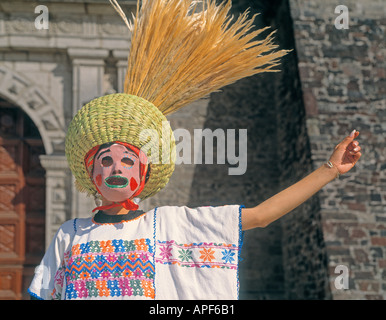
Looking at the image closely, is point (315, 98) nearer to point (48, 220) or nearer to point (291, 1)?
point (291, 1)

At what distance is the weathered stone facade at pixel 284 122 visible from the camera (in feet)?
21.1

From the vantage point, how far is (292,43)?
7.39 metres

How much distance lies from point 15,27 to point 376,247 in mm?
5046

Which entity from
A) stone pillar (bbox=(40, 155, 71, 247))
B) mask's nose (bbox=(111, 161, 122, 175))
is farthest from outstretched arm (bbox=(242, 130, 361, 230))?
stone pillar (bbox=(40, 155, 71, 247))

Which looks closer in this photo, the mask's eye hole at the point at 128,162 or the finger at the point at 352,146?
the finger at the point at 352,146

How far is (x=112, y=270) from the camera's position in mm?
2461

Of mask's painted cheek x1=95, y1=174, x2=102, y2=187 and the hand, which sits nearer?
the hand

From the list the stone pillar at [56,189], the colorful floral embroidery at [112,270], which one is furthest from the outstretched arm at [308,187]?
the stone pillar at [56,189]

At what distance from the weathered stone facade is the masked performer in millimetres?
3867

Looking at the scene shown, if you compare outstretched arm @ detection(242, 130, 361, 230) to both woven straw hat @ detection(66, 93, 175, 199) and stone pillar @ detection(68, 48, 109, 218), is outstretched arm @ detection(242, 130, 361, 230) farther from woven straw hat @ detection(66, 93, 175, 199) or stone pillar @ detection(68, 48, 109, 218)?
stone pillar @ detection(68, 48, 109, 218)

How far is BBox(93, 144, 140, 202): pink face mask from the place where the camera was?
2604 mm

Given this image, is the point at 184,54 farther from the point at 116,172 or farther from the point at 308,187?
the point at 308,187

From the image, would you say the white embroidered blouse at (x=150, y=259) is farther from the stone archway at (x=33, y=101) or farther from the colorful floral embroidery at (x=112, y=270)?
the stone archway at (x=33, y=101)

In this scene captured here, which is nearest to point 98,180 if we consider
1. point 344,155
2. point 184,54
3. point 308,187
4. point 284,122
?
point 184,54
